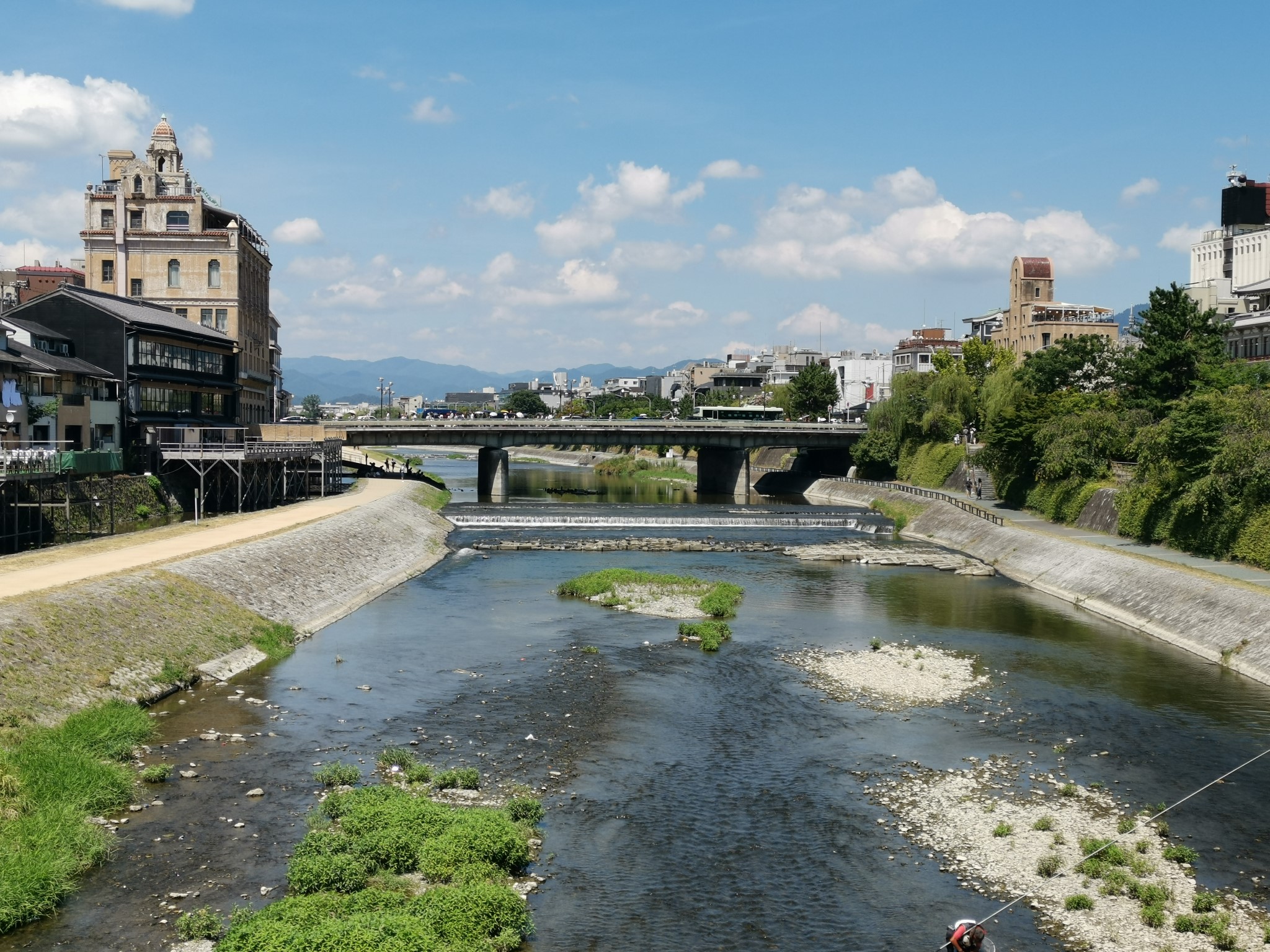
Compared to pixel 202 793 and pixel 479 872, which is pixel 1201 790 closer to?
pixel 479 872

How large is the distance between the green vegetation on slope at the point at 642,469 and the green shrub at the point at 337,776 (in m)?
128

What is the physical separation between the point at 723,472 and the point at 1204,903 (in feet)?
381

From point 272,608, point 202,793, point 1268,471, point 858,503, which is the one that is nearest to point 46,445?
point 272,608

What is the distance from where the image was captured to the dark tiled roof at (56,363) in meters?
61.4

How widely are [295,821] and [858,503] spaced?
93527mm

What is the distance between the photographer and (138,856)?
23.2m

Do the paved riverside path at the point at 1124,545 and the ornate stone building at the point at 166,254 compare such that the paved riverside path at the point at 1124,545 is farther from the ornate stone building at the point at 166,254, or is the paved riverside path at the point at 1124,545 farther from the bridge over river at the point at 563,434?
the ornate stone building at the point at 166,254

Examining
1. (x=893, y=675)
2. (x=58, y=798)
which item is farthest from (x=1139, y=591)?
(x=58, y=798)

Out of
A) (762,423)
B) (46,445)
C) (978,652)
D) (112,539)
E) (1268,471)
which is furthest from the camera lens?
(762,423)

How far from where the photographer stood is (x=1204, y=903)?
21.5 meters

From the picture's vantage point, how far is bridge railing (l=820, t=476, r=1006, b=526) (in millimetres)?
81625

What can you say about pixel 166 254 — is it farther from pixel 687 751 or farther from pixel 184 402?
pixel 687 751

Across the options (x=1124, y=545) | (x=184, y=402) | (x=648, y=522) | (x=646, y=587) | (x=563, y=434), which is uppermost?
(x=184, y=402)

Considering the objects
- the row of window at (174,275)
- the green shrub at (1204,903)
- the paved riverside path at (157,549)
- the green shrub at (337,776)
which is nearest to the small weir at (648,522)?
the paved riverside path at (157,549)
